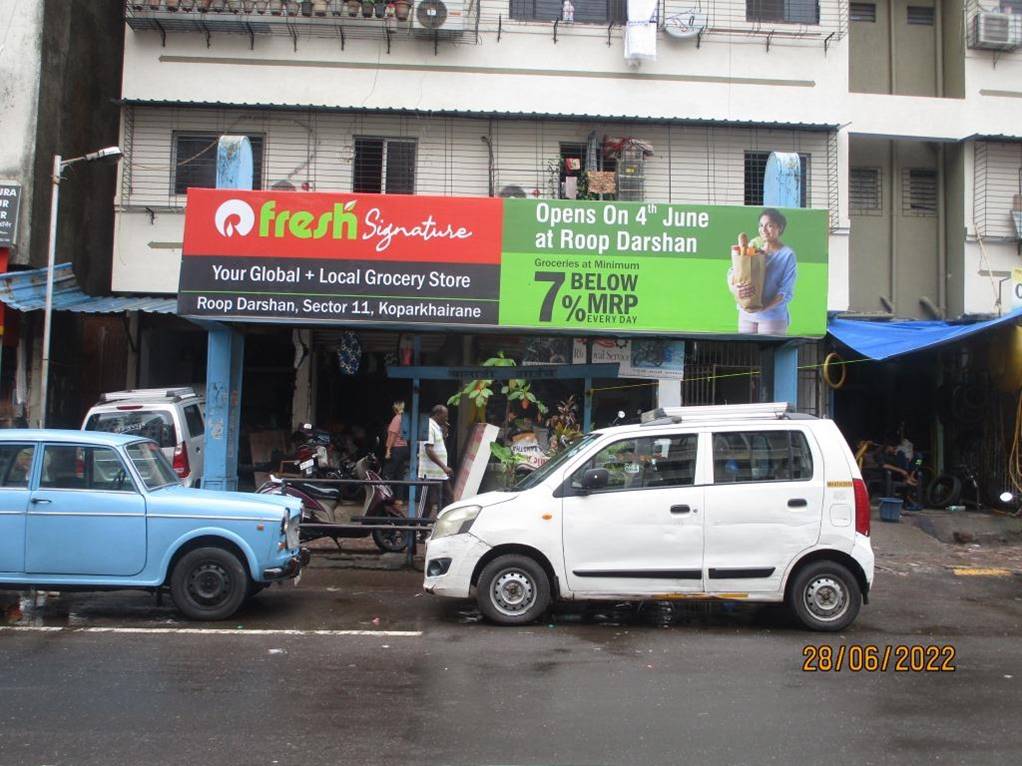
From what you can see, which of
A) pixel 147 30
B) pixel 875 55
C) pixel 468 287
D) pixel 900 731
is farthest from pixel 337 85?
pixel 900 731

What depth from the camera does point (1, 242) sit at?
1415 centimetres

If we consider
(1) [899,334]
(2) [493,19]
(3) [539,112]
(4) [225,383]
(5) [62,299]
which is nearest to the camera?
(4) [225,383]

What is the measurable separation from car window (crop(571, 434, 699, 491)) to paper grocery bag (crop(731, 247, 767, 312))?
458 centimetres

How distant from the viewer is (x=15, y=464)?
25.6 feet

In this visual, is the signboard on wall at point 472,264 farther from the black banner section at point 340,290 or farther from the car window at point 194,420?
the car window at point 194,420

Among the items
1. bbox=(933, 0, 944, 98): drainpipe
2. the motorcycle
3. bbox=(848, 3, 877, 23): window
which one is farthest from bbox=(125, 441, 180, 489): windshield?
bbox=(933, 0, 944, 98): drainpipe

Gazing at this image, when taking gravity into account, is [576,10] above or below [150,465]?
above

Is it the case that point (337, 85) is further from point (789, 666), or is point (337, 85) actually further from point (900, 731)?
point (900, 731)

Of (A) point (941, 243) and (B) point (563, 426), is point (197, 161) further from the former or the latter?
(A) point (941, 243)

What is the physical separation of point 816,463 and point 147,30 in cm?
1345

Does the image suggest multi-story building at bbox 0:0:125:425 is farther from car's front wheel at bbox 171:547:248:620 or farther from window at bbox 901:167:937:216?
window at bbox 901:167:937:216

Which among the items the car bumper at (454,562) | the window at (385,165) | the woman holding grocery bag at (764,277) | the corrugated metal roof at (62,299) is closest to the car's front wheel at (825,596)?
the car bumper at (454,562)

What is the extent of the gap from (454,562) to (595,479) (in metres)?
1.46
